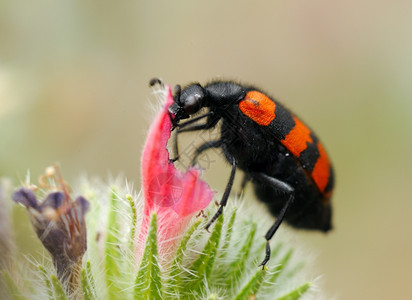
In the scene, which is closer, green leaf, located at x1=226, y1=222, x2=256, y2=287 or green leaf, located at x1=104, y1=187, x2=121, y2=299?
green leaf, located at x1=104, y1=187, x2=121, y2=299

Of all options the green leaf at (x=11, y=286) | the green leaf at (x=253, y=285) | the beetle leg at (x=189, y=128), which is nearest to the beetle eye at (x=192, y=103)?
the beetle leg at (x=189, y=128)

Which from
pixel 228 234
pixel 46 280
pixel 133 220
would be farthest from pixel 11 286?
pixel 228 234

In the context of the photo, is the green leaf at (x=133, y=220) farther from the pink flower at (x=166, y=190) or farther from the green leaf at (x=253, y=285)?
the green leaf at (x=253, y=285)

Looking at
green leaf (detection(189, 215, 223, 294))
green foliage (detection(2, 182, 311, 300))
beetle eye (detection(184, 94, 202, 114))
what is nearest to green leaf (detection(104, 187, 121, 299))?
green foliage (detection(2, 182, 311, 300))

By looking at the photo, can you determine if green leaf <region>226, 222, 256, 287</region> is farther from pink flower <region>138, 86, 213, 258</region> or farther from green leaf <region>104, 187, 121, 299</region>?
green leaf <region>104, 187, 121, 299</region>

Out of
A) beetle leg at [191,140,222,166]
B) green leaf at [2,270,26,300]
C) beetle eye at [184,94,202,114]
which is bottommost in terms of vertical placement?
green leaf at [2,270,26,300]

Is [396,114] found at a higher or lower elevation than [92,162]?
higher

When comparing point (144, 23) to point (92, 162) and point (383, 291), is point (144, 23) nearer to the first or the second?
point (92, 162)

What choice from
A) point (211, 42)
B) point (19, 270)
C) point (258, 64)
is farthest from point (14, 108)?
point (258, 64)
